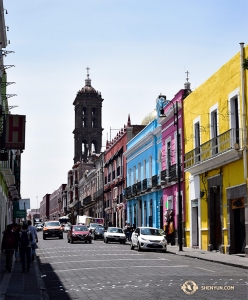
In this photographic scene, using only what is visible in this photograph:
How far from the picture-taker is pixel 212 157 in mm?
26812

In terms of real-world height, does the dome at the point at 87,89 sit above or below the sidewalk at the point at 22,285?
above

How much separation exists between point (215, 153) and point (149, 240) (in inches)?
234

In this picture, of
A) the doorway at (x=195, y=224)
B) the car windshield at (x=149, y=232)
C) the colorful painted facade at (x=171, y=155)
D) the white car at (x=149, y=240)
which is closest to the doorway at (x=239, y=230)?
the white car at (x=149, y=240)

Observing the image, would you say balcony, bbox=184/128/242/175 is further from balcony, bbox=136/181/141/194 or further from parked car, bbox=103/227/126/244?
balcony, bbox=136/181/141/194

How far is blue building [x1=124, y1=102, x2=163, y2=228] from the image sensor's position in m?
41.3

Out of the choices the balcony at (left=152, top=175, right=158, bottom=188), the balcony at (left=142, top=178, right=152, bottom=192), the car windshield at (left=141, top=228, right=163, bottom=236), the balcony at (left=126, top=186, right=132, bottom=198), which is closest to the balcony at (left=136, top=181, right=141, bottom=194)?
the balcony at (left=142, top=178, right=152, bottom=192)

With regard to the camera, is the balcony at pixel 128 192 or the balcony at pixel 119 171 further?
the balcony at pixel 119 171

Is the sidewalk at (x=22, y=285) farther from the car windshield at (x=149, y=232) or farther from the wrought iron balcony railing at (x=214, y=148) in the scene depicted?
the car windshield at (x=149, y=232)

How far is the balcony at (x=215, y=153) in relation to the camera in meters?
24.7

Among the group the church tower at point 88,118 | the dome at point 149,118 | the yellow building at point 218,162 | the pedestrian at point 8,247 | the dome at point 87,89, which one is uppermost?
the dome at point 87,89

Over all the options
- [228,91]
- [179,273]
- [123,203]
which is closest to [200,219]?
[228,91]

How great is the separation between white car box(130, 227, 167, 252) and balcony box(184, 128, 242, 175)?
12.6 feet

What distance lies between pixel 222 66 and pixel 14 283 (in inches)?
650

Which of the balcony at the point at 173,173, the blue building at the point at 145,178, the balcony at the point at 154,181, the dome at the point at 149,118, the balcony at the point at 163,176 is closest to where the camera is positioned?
the balcony at the point at 173,173
